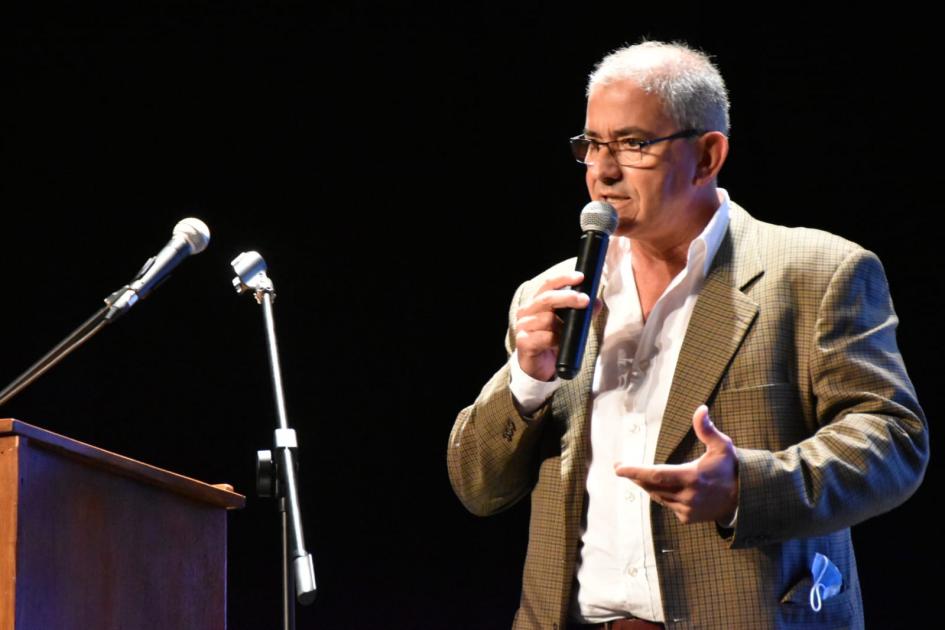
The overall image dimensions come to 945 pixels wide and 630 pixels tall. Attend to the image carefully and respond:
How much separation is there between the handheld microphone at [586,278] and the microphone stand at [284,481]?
59 cm

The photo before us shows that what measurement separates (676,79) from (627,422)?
616 millimetres

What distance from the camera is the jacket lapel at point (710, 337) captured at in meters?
1.76

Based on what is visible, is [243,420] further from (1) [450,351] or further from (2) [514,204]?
(2) [514,204]

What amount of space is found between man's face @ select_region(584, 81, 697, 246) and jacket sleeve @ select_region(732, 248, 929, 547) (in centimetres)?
32

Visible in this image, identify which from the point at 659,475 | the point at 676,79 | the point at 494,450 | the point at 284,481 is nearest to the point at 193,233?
the point at 284,481

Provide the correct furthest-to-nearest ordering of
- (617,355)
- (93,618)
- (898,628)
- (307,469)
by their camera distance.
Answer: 1. (307,469)
2. (898,628)
3. (617,355)
4. (93,618)

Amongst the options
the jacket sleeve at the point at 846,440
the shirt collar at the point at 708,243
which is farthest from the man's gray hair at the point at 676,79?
the jacket sleeve at the point at 846,440

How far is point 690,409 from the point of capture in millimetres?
1763

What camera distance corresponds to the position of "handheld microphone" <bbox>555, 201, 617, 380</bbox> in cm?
166

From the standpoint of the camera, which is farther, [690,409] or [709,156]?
[709,156]

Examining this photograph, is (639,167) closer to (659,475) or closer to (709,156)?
(709,156)

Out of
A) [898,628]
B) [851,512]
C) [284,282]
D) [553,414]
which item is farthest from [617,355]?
[284,282]

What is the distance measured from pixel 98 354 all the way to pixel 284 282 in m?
0.71

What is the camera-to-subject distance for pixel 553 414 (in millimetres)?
1934
